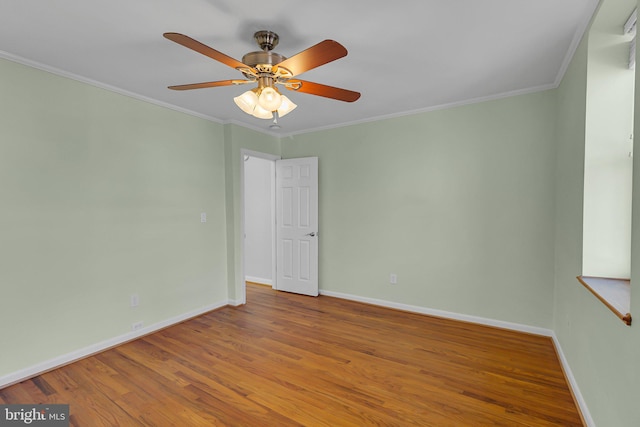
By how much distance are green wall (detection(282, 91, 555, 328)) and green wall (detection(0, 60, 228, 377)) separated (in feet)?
5.88

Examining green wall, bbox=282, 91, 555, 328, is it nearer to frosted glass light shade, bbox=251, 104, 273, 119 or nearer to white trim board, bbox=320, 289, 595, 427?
white trim board, bbox=320, 289, 595, 427

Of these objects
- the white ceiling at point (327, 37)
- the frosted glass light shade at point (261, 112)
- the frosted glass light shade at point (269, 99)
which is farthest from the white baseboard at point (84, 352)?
the frosted glass light shade at point (269, 99)

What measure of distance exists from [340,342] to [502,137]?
2646 mm

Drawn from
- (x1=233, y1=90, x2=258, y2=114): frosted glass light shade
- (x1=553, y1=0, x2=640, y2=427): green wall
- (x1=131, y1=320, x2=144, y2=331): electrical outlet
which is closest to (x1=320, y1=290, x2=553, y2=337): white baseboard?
(x1=553, y1=0, x2=640, y2=427): green wall

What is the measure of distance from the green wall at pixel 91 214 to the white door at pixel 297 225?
46.8 inches

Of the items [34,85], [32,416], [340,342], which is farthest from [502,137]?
[32,416]

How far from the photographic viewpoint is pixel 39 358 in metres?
2.44

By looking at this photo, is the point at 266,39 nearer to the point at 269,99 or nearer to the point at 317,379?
the point at 269,99

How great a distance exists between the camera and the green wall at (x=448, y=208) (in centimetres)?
306

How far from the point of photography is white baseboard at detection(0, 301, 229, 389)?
2.31m

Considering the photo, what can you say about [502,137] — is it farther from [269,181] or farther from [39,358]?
[39,358]

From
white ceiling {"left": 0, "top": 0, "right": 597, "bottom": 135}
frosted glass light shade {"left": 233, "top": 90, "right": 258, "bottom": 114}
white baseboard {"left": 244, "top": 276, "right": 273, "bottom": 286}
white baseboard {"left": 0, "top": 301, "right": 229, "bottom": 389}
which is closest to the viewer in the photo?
white ceiling {"left": 0, "top": 0, "right": 597, "bottom": 135}

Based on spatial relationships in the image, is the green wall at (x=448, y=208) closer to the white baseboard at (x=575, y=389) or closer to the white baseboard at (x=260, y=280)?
the white baseboard at (x=575, y=389)

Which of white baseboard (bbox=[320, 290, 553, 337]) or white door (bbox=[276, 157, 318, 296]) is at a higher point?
white door (bbox=[276, 157, 318, 296])
